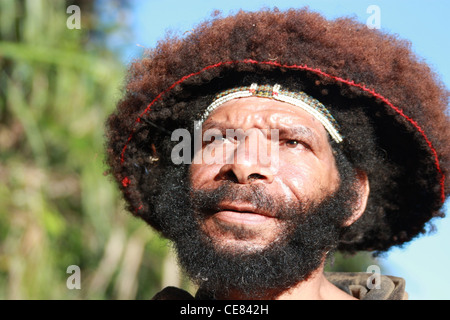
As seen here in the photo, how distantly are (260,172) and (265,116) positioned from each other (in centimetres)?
35

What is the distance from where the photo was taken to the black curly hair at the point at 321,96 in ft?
9.44

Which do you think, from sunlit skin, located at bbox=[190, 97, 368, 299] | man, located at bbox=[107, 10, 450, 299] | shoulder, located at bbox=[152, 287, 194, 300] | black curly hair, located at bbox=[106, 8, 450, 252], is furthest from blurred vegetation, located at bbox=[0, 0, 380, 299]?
sunlit skin, located at bbox=[190, 97, 368, 299]

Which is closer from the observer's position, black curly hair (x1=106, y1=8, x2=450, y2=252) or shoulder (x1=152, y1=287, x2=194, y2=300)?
black curly hair (x1=106, y1=8, x2=450, y2=252)

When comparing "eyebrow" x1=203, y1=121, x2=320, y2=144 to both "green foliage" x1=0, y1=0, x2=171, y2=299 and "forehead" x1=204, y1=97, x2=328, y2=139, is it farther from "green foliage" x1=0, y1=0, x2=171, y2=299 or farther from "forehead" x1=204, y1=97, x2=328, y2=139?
"green foliage" x1=0, y1=0, x2=171, y2=299

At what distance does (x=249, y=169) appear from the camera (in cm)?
280

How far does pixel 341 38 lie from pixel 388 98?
0.40m

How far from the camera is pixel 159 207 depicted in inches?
129

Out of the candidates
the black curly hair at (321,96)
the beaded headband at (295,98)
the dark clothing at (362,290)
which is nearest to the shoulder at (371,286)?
the dark clothing at (362,290)

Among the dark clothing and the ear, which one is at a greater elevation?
the ear

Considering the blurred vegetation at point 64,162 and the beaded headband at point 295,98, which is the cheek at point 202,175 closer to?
the beaded headband at point 295,98

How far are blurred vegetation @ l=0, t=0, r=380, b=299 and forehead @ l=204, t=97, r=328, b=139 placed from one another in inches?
113

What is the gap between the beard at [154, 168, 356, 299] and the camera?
278 centimetres

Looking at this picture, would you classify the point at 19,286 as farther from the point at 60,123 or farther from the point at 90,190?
the point at 60,123
